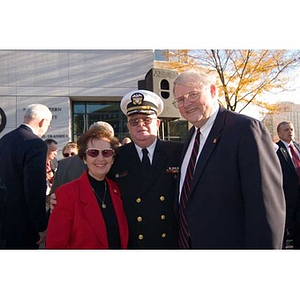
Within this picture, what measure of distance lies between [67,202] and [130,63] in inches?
494

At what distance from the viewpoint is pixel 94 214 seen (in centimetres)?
243

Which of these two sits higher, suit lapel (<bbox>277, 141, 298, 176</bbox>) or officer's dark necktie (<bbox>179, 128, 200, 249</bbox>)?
suit lapel (<bbox>277, 141, 298, 176</bbox>)

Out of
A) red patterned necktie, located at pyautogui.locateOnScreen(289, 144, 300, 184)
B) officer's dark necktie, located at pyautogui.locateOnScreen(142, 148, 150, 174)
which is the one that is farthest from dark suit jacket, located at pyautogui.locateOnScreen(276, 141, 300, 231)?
officer's dark necktie, located at pyautogui.locateOnScreen(142, 148, 150, 174)

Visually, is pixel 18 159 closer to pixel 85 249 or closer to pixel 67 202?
pixel 67 202

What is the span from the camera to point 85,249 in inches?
95.3

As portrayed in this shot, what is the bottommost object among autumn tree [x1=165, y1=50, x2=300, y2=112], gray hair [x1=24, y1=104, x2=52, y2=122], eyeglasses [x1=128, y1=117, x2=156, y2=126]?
eyeglasses [x1=128, y1=117, x2=156, y2=126]

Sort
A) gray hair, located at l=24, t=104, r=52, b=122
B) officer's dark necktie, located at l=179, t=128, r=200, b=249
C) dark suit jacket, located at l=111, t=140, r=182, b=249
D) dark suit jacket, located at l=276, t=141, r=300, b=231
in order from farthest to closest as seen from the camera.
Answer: dark suit jacket, located at l=276, t=141, r=300, b=231 → gray hair, located at l=24, t=104, r=52, b=122 → dark suit jacket, located at l=111, t=140, r=182, b=249 → officer's dark necktie, located at l=179, t=128, r=200, b=249

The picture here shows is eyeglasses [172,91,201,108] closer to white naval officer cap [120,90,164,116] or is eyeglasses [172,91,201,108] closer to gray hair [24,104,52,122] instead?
white naval officer cap [120,90,164,116]

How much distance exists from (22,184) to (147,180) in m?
1.18

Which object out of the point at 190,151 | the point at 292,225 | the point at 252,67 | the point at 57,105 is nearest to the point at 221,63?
the point at 252,67

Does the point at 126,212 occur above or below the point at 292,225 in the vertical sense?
above

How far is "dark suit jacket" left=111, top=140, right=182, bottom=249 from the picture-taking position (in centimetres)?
256

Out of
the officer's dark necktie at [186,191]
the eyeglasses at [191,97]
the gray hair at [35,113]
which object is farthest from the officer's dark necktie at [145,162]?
the gray hair at [35,113]
